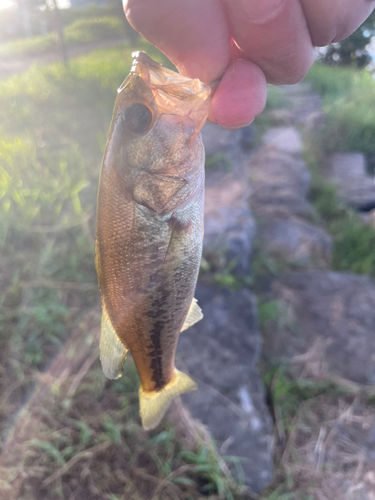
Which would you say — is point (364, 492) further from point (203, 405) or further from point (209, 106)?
point (209, 106)

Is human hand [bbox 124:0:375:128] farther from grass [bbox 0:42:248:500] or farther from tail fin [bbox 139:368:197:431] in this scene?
grass [bbox 0:42:248:500]

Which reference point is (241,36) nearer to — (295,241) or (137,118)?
(137,118)

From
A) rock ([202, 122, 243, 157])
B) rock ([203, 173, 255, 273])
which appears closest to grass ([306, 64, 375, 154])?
rock ([202, 122, 243, 157])

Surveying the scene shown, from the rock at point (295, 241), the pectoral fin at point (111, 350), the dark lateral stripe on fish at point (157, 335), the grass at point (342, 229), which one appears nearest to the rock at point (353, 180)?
the grass at point (342, 229)

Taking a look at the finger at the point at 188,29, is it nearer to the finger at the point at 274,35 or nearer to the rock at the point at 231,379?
the finger at the point at 274,35

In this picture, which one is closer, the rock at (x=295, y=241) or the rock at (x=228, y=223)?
the rock at (x=228, y=223)
